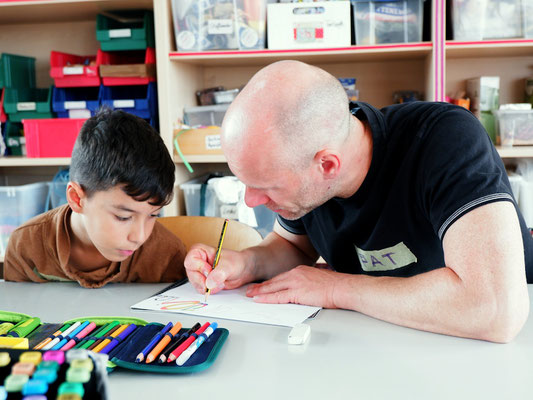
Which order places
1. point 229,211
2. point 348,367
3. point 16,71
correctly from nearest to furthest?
1. point 348,367
2. point 229,211
3. point 16,71

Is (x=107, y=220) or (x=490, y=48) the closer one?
(x=107, y=220)

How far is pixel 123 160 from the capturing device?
1.11 meters

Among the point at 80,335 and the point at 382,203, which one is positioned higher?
the point at 382,203

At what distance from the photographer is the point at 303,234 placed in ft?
4.17

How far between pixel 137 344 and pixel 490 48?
1.78 meters

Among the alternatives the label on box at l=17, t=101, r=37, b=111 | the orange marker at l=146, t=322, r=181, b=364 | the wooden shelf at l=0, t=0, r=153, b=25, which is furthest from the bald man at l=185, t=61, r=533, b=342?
the label on box at l=17, t=101, r=37, b=111

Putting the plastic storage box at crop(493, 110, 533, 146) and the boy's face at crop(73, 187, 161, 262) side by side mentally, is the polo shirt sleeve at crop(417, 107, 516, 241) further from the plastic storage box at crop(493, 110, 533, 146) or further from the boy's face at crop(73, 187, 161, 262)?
the plastic storage box at crop(493, 110, 533, 146)

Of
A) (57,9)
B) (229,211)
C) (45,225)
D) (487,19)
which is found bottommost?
(229,211)

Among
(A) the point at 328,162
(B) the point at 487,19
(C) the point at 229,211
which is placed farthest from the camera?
(C) the point at 229,211

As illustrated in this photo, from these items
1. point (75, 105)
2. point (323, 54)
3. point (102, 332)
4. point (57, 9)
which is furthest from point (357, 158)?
point (57, 9)

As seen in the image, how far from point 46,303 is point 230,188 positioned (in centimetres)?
118

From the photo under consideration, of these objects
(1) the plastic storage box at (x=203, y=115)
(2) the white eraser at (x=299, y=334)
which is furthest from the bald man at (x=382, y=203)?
(1) the plastic storage box at (x=203, y=115)

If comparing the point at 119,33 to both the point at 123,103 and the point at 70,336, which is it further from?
the point at 70,336

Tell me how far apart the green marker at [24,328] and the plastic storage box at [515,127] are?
5.82ft
